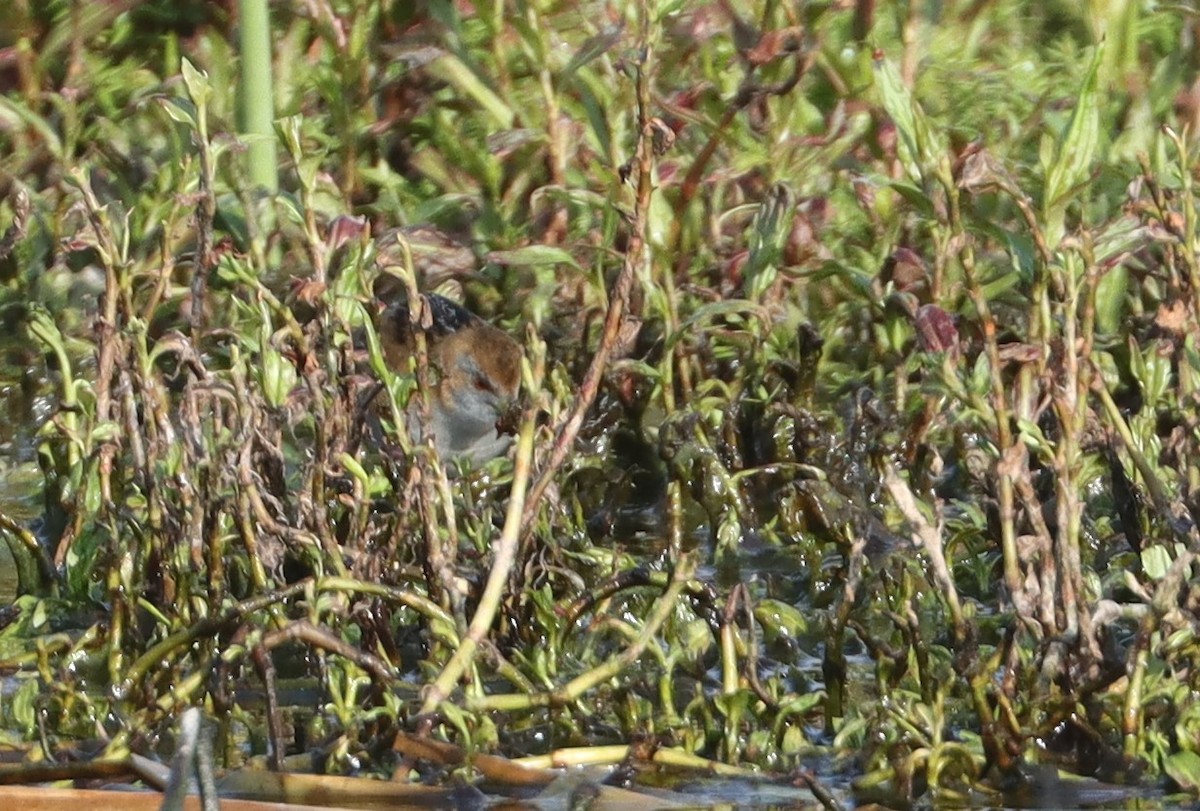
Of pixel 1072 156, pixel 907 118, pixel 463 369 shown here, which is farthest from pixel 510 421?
pixel 1072 156

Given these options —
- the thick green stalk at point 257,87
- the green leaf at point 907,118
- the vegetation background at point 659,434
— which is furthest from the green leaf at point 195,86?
the thick green stalk at point 257,87

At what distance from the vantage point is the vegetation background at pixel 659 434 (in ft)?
8.24

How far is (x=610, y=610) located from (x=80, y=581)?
814 millimetres

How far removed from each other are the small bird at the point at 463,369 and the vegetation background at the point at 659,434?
12 centimetres

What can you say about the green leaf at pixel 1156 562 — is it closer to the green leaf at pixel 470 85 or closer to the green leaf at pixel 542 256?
the green leaf at pixel 542 256

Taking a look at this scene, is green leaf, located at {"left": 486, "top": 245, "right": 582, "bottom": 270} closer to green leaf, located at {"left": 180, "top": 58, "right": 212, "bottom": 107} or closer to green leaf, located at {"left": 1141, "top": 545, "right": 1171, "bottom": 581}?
green leaf, located at {"left": 180, "top": 58, "right": 212, "bottom": 107}

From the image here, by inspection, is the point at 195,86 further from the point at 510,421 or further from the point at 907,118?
the point at 907,118

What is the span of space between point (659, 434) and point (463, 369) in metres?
0.60

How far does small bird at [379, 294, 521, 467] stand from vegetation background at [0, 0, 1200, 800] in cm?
12

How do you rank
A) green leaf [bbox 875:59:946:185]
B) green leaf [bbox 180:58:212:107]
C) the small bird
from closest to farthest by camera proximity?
green leaf [bbox 875:59:946:185], green leaf [bbox 180:58:212:107], the small bird

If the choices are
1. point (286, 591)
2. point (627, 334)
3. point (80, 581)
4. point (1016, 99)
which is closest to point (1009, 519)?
point (627, 334)

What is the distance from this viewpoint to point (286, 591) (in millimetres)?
2555

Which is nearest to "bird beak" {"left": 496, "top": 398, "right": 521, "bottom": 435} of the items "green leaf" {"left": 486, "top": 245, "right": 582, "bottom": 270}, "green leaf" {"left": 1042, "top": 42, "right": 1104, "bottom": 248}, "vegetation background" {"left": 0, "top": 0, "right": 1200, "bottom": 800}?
"vegetation background" {"left": 0, "top": 0, "right": 1200, "bottom": 800}

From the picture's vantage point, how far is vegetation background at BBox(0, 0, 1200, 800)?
251 cm
